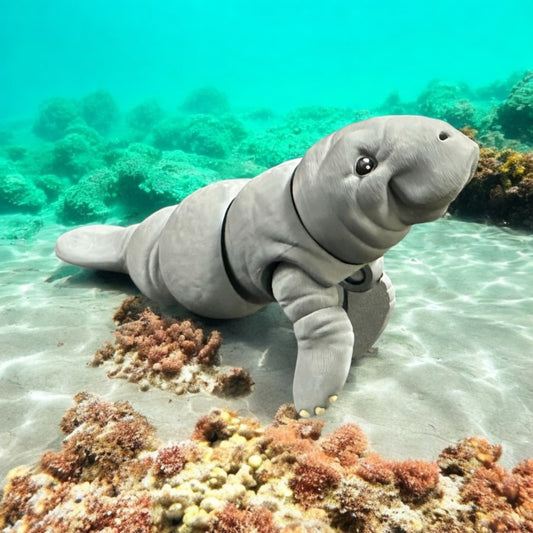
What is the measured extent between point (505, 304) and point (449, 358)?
1568 mm

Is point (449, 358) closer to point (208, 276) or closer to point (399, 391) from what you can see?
point (399, 391)

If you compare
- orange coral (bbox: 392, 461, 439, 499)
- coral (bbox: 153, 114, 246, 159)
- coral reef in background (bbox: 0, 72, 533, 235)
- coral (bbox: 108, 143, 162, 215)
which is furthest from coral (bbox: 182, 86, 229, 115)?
orange coral (bbox: 392, 461, 439, 499)

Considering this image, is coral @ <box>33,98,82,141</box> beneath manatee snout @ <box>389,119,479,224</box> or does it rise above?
above

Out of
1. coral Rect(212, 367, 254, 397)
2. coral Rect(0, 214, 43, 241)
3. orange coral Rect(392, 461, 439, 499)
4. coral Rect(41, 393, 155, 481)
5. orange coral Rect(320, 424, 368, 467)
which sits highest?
orange coral Rect(392, 461, 439, 499)

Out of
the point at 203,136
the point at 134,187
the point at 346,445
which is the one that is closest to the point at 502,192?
the point at 346,445

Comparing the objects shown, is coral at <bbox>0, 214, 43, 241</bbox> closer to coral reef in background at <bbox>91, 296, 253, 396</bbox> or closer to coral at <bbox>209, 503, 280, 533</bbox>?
coral reef in background at <bbox>91, 296, 253, 396</bbox>

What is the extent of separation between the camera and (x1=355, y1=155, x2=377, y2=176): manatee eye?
85.9 inches

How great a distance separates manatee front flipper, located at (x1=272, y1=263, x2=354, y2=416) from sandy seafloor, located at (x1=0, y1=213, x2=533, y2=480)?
0.27m

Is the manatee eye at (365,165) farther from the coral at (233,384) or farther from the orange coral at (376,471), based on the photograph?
the coral at (233,384)

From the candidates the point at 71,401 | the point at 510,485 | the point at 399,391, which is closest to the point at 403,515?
the point at 510,485

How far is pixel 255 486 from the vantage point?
1794 millimetres

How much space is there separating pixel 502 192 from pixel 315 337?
6810 mm

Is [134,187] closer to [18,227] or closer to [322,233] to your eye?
[18,227]

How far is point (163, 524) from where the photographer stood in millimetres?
1600
